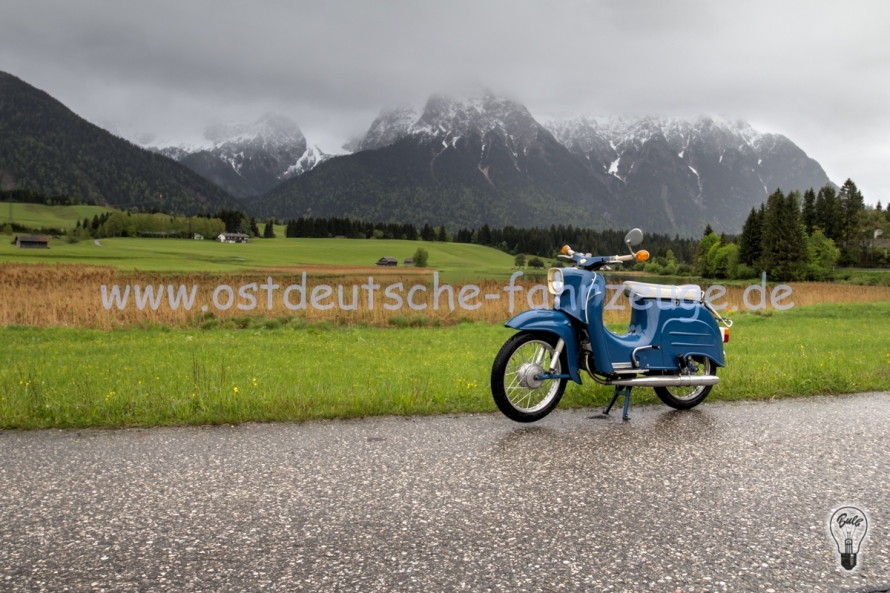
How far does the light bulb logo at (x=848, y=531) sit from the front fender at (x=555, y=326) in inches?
97.3

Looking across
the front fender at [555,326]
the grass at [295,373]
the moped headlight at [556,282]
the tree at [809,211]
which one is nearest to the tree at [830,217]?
the tree at [809,211]

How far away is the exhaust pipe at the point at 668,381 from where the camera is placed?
19.5 feet

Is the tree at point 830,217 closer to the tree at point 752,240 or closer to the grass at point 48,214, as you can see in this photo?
the tree at point 752,240

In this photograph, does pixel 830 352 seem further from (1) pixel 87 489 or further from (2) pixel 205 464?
(1) pixel 87 489

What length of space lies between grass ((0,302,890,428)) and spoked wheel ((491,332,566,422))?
552 mm

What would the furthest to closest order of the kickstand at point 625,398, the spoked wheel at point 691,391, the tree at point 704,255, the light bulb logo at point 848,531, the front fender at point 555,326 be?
the tree at point 704,255 < the spoked wheel at point 691,391 < the kickstand at point 625,398 < the front fender at point 555,326 < the light bulb logo at point 848,531

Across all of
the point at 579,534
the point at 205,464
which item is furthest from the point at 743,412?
the point at 205,464

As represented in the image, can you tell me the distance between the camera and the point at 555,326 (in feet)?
18.5

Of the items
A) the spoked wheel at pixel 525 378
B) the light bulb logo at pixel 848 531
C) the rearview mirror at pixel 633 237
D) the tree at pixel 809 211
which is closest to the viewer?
the light bulb logo at pixel 848 531

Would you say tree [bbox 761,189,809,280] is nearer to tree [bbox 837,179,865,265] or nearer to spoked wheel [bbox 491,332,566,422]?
tree [bbox 837,179,865,265]

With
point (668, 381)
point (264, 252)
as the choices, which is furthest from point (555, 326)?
point (264, 252)

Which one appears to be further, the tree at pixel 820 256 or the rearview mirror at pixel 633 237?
the tree at pixel 820 256

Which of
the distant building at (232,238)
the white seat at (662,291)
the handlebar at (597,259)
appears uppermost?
the distant building at (232,238)

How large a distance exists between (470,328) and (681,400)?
10.2 metres
